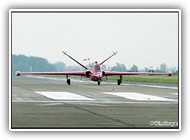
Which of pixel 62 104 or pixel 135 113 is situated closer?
pixel 135 113

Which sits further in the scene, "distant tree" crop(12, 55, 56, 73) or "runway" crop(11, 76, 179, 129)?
"distant tree" crop(12, 55, 56, 73)

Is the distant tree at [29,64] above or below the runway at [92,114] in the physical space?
above

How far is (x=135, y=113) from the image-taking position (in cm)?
1973

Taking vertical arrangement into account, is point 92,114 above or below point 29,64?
below

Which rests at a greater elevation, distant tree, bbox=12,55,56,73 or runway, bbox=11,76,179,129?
distant tree, bbox=12,55,56,73

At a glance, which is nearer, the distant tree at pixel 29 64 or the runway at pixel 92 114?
the runway at pixel 92 114

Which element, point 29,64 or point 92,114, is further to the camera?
point 29,64
